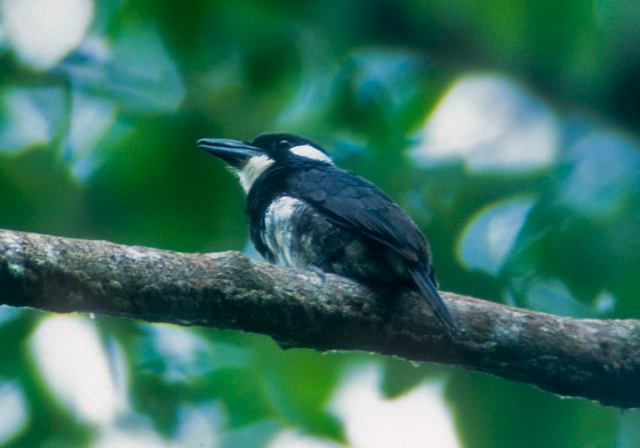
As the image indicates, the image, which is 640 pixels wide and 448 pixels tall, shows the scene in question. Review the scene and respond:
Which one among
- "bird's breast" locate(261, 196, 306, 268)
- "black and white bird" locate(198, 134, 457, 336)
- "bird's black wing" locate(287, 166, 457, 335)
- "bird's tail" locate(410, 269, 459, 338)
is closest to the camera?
"bird's tail" locate(410, 269, 459, 338)

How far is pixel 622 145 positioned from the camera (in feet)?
8.69

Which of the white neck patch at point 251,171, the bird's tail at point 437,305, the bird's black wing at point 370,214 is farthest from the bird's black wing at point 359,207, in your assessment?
the white neck patch at point 251,171

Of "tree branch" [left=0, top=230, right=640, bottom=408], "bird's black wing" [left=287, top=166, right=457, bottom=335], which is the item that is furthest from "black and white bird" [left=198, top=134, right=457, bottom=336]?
"tree branch" [left=0, top=230, right=640, bottom=408]

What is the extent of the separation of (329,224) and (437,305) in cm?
69

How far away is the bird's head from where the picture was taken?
318 cm

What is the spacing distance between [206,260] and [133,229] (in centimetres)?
87

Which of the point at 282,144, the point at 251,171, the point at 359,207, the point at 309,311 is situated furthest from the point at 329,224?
the point at 282,144

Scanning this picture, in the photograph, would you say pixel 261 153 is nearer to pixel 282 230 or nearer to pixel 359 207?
pixel 282 230

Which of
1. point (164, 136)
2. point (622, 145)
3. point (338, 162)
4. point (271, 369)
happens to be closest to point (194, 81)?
point (164, 136)

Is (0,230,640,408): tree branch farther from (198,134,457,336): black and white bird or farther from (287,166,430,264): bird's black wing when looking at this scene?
(287,166,430,264): bird's black wing

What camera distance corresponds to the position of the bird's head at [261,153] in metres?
3.18

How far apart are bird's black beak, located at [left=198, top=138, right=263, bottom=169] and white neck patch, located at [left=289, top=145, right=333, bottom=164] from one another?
6.8 inches

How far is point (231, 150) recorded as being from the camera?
10.4ft

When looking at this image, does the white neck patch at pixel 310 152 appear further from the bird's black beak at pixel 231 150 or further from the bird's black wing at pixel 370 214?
the bird's black wing at pixel 370 214
